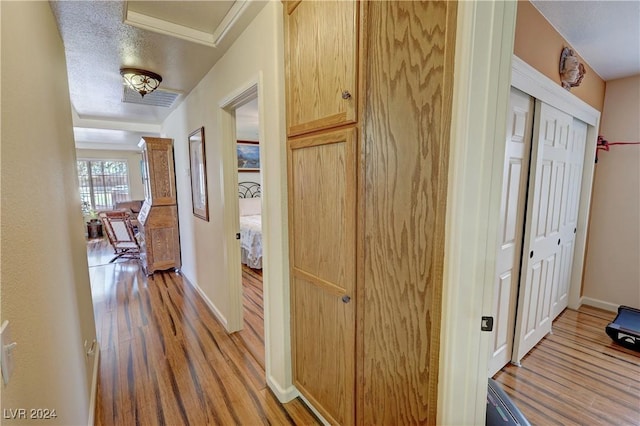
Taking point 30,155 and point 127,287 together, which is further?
point 127,287

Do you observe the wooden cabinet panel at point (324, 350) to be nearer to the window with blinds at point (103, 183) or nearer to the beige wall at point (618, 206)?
the beige wall at point (618, 206)

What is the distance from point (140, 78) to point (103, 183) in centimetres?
703

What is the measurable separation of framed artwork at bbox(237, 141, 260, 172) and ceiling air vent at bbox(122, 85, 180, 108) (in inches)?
74.2

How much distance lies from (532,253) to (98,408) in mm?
3131

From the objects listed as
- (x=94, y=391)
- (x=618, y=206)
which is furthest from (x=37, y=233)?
(x=618, y=206)

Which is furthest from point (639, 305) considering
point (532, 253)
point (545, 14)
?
point (545, 14)

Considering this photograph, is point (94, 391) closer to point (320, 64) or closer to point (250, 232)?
point (320, 64)

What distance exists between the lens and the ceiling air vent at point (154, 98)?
3.29 meters

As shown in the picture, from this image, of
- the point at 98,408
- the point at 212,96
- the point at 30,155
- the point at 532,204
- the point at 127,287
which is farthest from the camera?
the point at 127,287

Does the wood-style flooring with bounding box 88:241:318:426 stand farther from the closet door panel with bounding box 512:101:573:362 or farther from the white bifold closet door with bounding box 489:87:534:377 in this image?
the closet door panel with bounding box 512:101:573:362

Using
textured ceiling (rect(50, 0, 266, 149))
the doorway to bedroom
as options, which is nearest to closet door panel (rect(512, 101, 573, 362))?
the doorway to bedroom

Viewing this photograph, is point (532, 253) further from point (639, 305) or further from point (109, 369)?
point (109, 369)

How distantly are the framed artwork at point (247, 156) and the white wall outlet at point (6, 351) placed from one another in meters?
5.28

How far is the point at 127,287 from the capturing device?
12.6 ft
